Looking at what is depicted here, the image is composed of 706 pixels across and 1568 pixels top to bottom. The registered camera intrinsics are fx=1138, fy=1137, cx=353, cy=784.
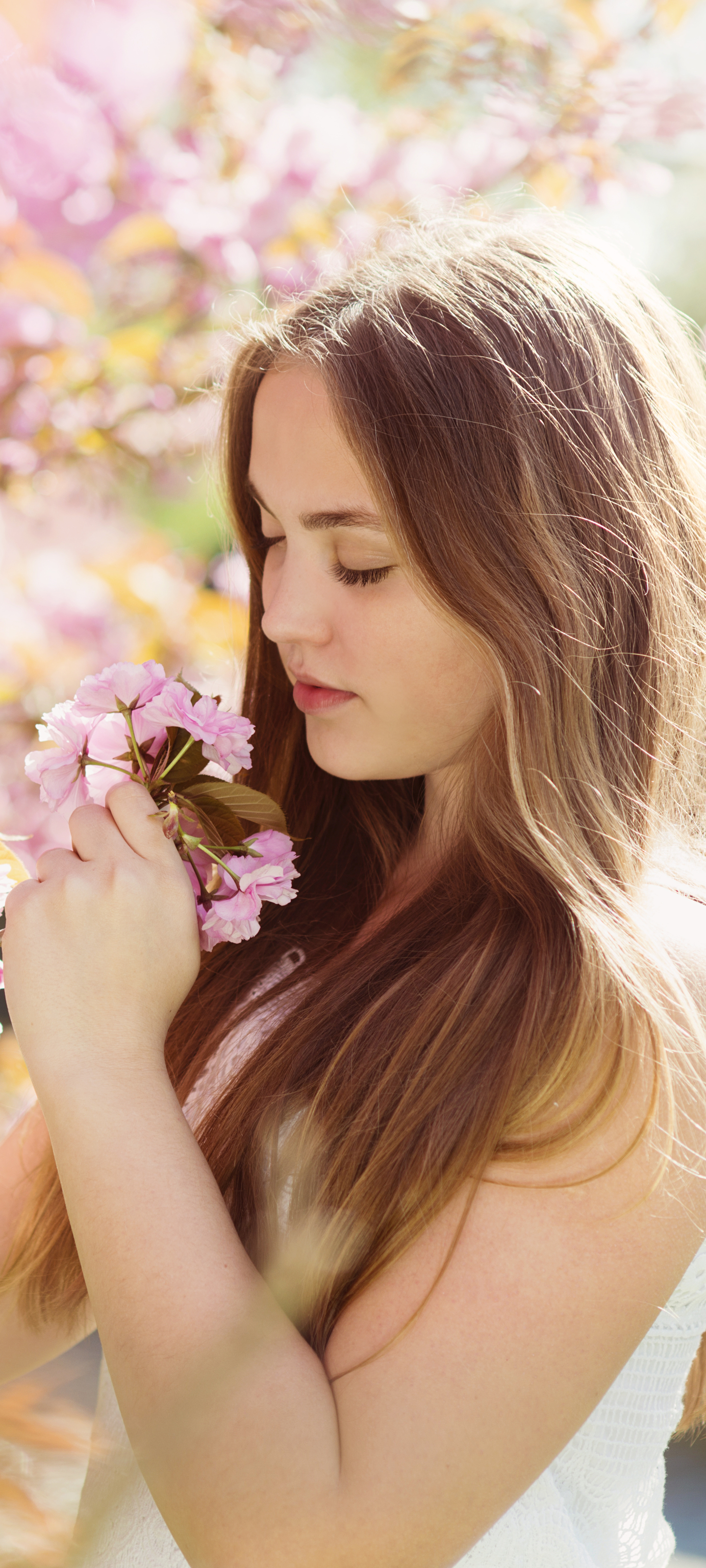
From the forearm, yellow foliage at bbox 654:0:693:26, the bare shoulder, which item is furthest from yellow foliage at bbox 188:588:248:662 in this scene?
yellow foliage at bbox 654:0:693:26

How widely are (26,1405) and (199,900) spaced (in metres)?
0.71

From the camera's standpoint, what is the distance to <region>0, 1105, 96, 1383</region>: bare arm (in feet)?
3.59

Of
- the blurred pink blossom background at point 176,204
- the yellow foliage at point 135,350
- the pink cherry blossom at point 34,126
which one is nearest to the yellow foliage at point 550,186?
the blurred pink blossom background at point 176,204

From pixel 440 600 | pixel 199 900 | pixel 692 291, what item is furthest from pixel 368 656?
pixel 692 291

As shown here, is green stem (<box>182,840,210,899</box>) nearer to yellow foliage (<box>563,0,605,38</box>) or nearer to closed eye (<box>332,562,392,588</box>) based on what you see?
closed eye (<box>332,562,392,588</box>)

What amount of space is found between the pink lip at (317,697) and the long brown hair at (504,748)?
134mm

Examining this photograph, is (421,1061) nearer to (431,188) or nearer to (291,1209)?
(291,1209)

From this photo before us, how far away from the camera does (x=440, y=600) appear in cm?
92

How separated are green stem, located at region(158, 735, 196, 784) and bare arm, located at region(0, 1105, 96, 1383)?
0.42m

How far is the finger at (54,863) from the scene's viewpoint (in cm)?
81

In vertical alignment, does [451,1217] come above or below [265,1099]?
above

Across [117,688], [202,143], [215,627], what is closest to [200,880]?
[117,688]

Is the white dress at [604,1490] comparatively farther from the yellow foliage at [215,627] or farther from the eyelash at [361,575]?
the yellow foliage at [215,627]

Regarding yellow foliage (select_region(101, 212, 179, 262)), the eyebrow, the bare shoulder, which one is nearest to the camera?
yellow foliage (select_region(101, 212, 179, 262))
